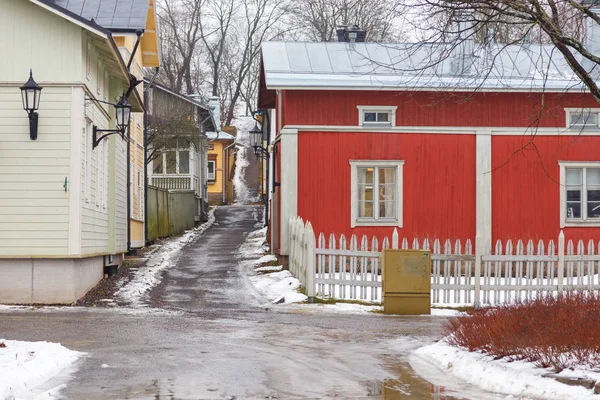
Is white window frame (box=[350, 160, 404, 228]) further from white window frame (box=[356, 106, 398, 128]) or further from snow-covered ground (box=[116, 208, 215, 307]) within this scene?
snow-covered ground (box=[116, 208, 215, 307])

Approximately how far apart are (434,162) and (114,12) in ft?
29.8

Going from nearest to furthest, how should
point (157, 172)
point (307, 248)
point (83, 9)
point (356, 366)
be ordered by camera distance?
point (356, 366) → point (307, 248) → point (83, 9) → point (157, 172)

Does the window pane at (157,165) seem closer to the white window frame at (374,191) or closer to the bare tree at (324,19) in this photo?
the bare tree at (324,19)

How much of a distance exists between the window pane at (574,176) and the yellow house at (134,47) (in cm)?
1157

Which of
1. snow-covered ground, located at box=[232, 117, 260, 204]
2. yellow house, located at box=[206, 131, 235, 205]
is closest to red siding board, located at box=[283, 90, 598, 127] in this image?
yellow house, located at box=[206, 131, 235, 205]

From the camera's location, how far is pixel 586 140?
2517cm

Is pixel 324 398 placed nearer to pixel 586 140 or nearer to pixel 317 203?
pixel 317 203

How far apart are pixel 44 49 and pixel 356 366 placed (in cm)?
1014

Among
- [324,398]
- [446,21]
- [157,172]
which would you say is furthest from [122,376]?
[157,172]

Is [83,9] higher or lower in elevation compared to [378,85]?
higher

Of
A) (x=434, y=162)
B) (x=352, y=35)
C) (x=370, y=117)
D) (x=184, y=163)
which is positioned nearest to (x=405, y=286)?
Answer: (x=434, y=162)

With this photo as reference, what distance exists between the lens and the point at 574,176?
2533cm

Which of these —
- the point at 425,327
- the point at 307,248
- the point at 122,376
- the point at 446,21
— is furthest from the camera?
the point at 307,248

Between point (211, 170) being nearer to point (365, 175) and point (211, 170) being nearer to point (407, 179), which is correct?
point (365, 175)
